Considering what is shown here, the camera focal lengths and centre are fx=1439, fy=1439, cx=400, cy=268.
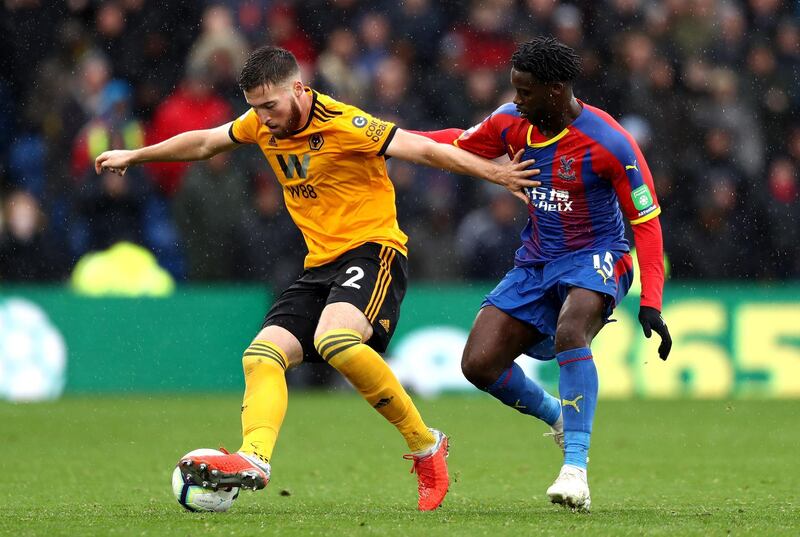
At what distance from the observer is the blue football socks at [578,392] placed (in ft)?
20.7

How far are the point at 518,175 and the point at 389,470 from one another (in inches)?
98.6

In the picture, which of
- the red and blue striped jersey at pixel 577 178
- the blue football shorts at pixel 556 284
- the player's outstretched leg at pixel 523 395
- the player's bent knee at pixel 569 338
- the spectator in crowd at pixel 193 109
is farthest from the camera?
the spectator in crowd at pixel 193 109

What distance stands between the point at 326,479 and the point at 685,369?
250 inches

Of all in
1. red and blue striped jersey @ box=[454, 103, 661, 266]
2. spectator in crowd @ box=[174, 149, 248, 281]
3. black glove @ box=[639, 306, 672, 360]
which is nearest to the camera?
black glove @ box=[639, 306, 672, 360]

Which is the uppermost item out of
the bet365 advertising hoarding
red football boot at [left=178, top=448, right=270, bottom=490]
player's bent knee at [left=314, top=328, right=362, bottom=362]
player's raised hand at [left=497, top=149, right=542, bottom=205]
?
player's raised hand at [left=497, top=149, right=542, bottom=205]

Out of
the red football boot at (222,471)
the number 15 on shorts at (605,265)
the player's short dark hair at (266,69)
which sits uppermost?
the player's short dark hair at (266,69)

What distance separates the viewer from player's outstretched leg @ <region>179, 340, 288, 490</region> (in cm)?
587

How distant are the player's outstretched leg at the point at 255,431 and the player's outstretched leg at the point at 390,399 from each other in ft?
0.80

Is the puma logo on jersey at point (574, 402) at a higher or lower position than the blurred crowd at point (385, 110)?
lower

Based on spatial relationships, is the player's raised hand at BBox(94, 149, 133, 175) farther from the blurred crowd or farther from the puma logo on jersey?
the blurred crowd

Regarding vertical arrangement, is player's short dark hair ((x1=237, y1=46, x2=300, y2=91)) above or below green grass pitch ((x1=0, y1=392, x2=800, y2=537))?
above

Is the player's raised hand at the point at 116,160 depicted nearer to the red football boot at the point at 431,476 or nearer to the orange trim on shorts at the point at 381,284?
the orange trim on shorts at the point at 381,284

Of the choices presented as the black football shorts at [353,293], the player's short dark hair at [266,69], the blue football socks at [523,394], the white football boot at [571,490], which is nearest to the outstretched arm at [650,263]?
the white football boot at [571,490]

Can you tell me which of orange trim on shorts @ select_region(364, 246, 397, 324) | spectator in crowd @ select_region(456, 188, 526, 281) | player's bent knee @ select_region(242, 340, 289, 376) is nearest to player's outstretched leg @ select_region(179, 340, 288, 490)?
player's bent knee @ select_region(242, 340, 289, 376)
